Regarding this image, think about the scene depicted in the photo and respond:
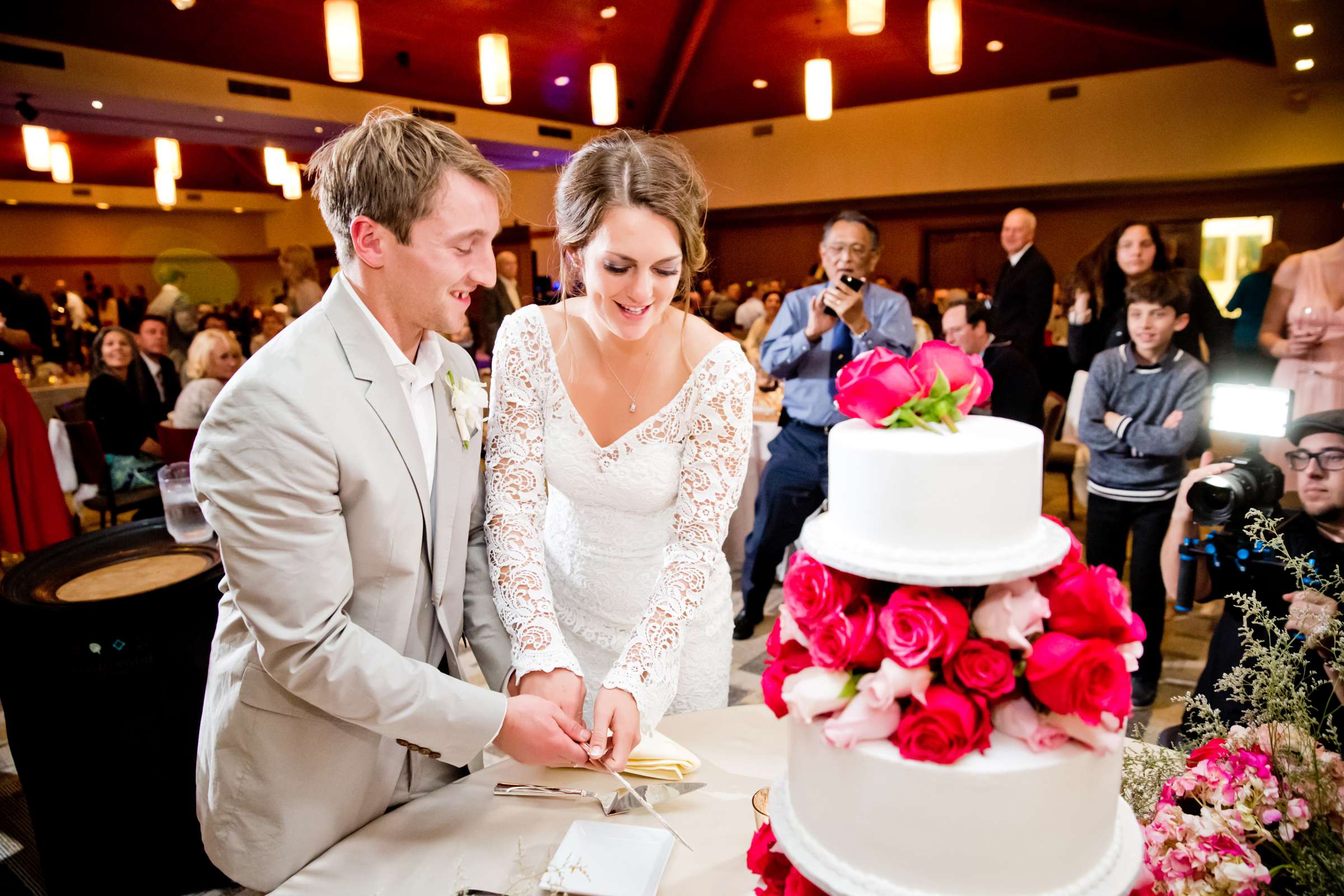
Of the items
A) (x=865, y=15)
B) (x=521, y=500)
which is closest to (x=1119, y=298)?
(x=865, y=15)

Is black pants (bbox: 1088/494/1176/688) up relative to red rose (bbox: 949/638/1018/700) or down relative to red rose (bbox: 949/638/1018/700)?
down

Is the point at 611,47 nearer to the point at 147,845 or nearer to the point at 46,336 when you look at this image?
the point at 46,336

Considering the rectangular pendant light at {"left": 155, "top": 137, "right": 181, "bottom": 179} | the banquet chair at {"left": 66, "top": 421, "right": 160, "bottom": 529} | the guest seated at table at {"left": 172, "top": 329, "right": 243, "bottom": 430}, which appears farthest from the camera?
the rectangular pendant light at {"left": 155, "top": 137, "right": 181, "bottom": 179}

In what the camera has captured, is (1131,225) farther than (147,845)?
Yes

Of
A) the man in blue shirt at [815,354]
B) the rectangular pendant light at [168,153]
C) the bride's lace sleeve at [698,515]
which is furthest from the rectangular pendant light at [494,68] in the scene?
the bride's lace sleeve at [698,515]

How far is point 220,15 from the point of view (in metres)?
7.42

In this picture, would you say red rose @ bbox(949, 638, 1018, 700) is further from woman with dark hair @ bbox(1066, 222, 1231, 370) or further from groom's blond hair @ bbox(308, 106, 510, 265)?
woman with dark hair @ bbox(1066, 222, 1231, 370)

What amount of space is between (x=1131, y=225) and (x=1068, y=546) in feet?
12.5

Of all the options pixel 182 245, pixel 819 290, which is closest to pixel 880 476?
pixel 819 290

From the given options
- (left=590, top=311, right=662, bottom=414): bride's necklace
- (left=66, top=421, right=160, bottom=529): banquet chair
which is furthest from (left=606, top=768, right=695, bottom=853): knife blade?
(left=66, top=421, right=160, bottom=529): banquet chair

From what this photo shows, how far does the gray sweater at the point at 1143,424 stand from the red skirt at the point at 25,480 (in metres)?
5.07

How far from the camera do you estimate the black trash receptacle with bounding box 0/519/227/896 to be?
2.08 m

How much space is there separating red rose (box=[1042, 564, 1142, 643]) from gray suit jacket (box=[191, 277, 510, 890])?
840 mm

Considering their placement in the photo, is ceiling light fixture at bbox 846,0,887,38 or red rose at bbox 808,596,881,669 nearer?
red rose at bbox 808,596,881,669
